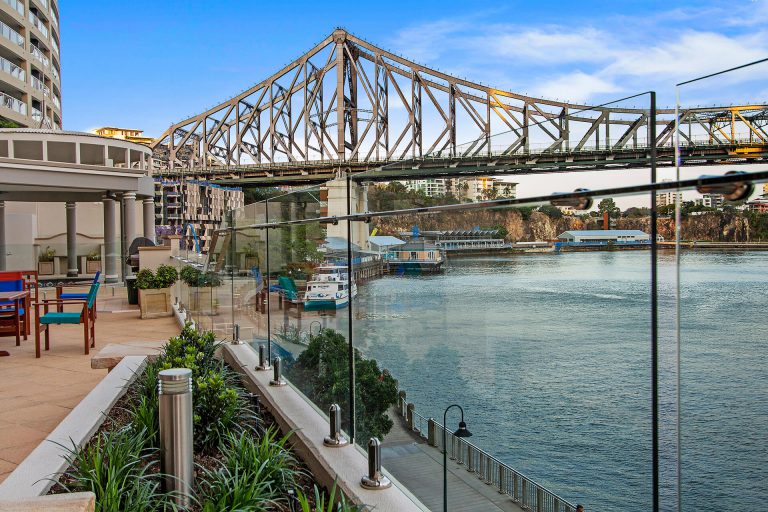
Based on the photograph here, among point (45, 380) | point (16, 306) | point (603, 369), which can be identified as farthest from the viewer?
point (16, 306)

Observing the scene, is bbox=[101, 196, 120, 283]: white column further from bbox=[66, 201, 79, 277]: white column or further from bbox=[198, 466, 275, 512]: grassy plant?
bbox=[198, 466, 275, 512]: grassy plant

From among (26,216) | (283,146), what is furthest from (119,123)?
(26,216)

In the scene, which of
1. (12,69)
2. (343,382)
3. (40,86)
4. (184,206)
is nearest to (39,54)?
(40,86)

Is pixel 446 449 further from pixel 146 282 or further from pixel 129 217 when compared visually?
pixel 129 217

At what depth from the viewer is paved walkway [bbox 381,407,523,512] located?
1.95 meters

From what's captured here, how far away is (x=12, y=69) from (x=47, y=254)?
17470 mm

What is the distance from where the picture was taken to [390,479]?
2.54m

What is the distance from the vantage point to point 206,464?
3002 mm

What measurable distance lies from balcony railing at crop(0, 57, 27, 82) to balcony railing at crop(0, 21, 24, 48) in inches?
40.6

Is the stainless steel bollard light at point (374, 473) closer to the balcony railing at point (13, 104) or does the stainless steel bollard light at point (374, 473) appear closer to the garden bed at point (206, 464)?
the garden bed at point (206, 464)

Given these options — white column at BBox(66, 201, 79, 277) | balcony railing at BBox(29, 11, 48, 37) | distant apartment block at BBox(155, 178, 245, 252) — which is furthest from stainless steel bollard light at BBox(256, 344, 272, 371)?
distant apartment block at BBox(155, 178, 245, 252)

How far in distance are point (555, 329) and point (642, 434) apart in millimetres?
357

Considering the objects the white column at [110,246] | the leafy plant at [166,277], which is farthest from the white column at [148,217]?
the leafy plant at [166,277]

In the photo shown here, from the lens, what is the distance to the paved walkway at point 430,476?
1950mm
